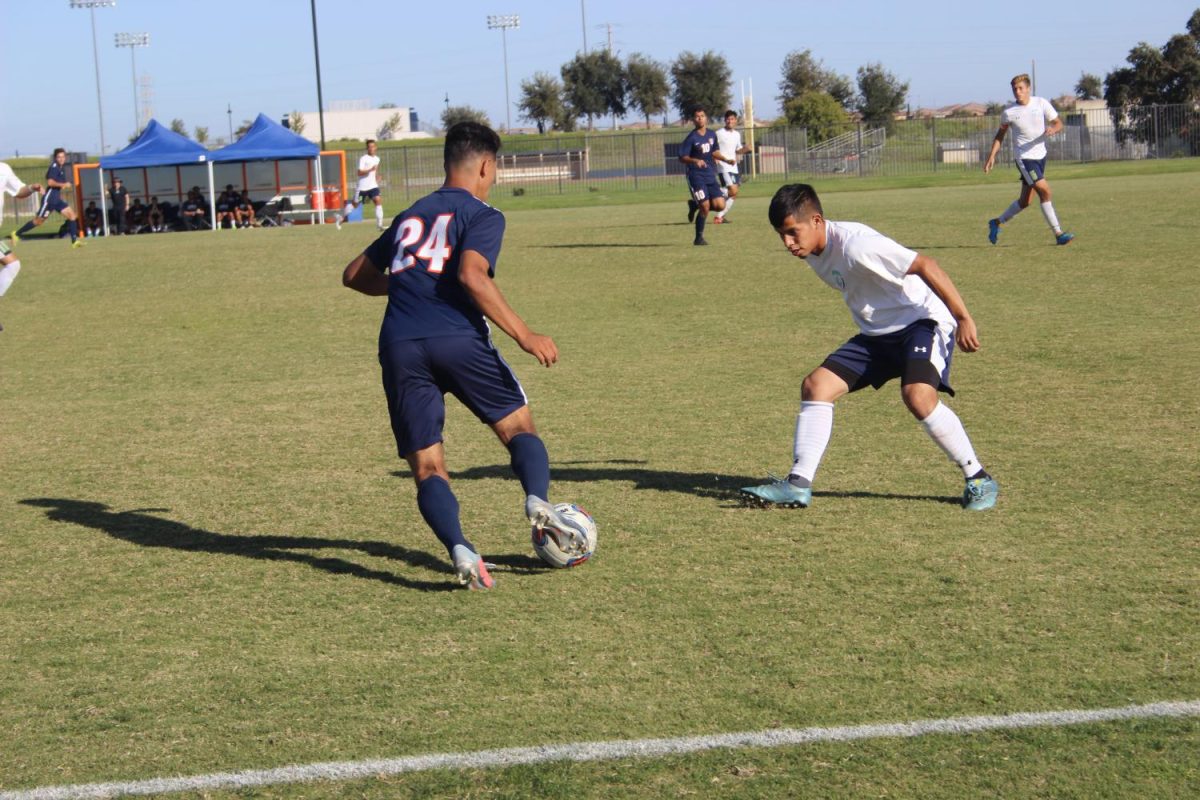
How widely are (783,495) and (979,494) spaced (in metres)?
0.94

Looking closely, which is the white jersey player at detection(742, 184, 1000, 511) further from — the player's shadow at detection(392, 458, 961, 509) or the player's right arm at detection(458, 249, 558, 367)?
the player's right arm at detection(458, 249, 558, 367)

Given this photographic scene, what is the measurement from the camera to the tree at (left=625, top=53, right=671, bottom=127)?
103 metres

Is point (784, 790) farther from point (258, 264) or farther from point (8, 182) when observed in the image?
point (258, 264)

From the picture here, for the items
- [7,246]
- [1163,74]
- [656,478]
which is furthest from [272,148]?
[1163,74]

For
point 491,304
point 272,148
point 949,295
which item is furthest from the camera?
point 272,148

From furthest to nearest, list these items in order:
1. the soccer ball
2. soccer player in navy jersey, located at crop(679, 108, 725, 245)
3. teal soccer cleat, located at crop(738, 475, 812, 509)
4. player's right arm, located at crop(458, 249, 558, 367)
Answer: soccer player in navy jersey, located at crop(679, 108, 725, 245) → teal soccer cleat, located at crop(738, 475, 812, 509) → the soccer ball → player's right arm, located at crop(458, 249, 558, 367)

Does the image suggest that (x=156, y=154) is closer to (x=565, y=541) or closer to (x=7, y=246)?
(x=7, y=246)

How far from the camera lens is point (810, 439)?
22.1 feet

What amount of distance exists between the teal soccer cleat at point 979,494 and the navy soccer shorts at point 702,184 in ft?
50.7

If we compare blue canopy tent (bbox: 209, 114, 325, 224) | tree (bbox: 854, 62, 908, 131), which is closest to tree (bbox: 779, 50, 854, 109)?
tree (bbox: 854, 62, 908, 131)

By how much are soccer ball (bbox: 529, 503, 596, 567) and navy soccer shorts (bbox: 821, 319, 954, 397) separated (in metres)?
1.74

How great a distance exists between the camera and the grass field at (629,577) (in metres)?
4.03

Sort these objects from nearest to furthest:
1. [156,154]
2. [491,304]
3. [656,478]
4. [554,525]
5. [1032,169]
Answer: [491,304]
[554,525]
[656,478]
[1032,169]
[156,154]

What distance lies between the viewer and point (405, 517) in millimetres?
6969
